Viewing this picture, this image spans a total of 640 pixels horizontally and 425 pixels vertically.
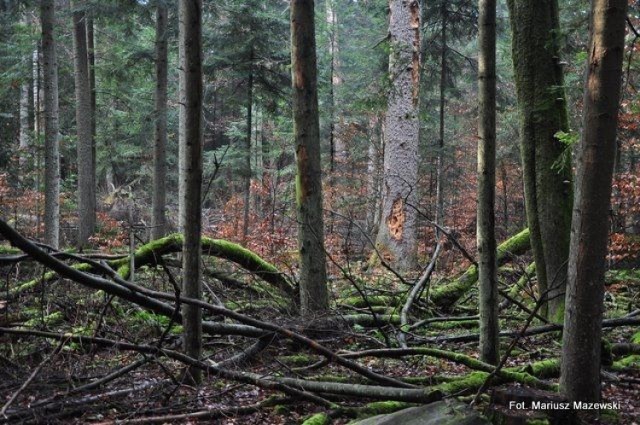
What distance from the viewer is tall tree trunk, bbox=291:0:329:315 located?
24.7ft

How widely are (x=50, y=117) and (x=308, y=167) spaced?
372 inches

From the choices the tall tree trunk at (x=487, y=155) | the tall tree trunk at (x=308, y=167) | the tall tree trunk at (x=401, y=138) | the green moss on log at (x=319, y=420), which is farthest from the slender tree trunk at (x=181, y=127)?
the tall tree trunk at (x=401, y=138)

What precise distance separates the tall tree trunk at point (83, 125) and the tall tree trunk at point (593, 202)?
16678mm

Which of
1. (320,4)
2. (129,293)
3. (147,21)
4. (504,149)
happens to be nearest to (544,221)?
(129,293)

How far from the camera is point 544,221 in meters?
6.59

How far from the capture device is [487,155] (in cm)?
493

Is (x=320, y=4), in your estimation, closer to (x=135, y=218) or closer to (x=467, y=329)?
(x=135, y=218)

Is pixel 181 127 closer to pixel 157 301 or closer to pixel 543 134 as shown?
pixel 543 134

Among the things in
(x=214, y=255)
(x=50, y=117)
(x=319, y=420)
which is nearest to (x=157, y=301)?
(x=319, y=420)

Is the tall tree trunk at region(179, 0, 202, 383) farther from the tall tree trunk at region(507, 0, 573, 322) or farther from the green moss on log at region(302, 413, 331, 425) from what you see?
the tall tree trunk at region(507, 0, 573, 322)

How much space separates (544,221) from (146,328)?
489 centimetres

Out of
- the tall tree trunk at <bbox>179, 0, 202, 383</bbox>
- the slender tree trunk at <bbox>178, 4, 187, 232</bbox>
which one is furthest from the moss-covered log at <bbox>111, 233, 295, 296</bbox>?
the tall tree trunk at <bbox>179, 0, 202, 383</bbox>

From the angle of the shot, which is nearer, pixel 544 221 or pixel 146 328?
pixel 544 221

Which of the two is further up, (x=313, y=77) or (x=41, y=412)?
(x=313, y=77)
